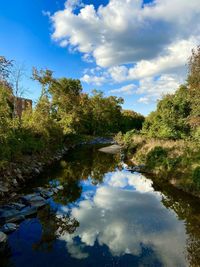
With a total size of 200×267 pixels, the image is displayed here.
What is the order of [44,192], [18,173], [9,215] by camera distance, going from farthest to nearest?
[18,173] < [44,192] < [9,215]

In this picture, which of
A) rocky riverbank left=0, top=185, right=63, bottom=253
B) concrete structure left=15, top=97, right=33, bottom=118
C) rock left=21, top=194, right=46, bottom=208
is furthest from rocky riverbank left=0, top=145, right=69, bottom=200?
concrete structure left=15, top=97, right=33, bottom=118

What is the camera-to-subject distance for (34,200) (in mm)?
11789

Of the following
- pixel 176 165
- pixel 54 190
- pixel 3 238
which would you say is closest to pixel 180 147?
pixel 176 165

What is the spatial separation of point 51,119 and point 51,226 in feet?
62.5

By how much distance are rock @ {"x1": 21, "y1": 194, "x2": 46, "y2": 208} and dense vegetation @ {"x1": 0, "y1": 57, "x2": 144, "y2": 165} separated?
9.31ft

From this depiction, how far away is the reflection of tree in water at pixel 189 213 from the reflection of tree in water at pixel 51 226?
4.14 metres

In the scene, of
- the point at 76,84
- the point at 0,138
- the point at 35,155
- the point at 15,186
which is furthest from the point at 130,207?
the point at 76,84

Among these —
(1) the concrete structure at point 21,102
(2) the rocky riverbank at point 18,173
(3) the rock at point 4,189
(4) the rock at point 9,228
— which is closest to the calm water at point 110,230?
(4) the rock at point 9,228

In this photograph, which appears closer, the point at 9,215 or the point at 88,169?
the point at 9,215

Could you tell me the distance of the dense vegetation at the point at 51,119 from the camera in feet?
48.6

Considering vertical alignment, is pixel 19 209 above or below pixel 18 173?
below

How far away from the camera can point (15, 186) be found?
13781 mm

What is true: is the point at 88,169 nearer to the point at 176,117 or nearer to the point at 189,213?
the point at 189,213

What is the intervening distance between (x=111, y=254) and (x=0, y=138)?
921 centimetres
